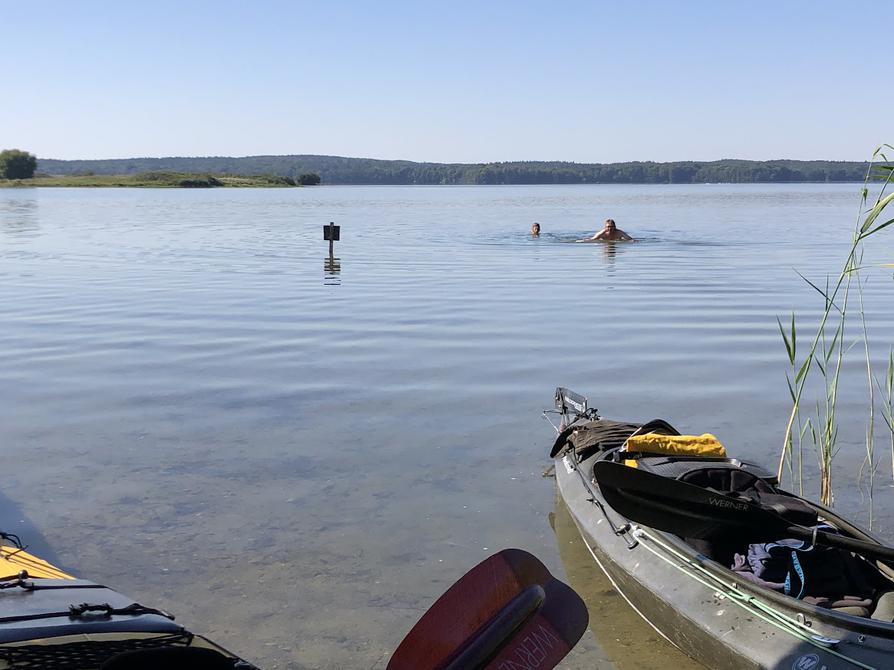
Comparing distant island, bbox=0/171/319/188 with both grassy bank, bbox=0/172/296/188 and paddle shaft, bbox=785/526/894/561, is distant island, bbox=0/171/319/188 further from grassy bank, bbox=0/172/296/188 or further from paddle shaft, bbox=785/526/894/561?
paddle shaft, bbox=785/526/894/561

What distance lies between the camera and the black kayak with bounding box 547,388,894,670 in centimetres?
417

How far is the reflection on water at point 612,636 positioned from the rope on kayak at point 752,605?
0.43m

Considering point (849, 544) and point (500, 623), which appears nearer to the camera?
point (500, 623)

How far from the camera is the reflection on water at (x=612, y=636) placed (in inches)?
195

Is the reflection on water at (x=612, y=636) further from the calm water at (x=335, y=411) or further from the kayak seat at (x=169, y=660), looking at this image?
the kayak seat at (x=169, y=660)

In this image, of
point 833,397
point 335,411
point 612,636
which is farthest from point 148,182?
point 612,636

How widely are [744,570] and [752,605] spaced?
0.47 metres

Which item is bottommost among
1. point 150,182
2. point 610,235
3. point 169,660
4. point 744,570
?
point 744,570

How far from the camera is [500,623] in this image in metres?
2.67

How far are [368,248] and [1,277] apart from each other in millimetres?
11926

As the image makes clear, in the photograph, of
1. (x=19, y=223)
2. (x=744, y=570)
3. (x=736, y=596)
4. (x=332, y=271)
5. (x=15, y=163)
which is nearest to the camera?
(x=736, y=596)

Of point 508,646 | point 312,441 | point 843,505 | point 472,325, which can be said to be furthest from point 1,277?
point 508,646

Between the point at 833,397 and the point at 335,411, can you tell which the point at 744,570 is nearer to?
the point at 833,397

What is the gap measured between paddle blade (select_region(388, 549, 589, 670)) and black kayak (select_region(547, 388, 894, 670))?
71.6 inches
